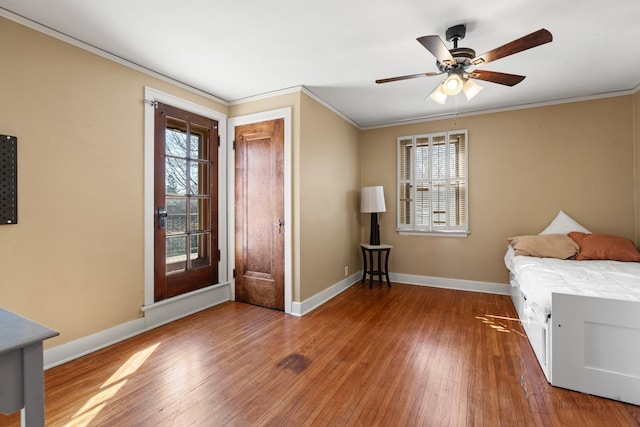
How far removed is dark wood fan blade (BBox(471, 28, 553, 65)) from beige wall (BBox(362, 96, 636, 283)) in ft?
7.79

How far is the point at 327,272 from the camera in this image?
3.98 m

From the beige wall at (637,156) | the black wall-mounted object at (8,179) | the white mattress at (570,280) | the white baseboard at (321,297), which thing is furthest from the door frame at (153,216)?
the beige wall at (637,156)

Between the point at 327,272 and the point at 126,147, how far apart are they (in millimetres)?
2623

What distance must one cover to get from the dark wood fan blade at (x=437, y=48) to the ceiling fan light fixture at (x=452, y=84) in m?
0.11

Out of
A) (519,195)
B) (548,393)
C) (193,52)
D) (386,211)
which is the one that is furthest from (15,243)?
(519,195)

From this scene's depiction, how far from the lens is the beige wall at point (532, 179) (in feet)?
11.9

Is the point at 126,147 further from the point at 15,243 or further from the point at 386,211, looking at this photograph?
the point at 386,211

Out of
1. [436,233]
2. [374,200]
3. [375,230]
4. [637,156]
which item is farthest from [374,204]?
[637,156]

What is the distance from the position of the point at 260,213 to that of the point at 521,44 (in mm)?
2871

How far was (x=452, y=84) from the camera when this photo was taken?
2.34 m

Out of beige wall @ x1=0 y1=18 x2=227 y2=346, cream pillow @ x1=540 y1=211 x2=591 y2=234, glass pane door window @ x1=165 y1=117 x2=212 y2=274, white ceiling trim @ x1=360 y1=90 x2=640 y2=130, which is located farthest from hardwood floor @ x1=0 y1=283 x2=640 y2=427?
white ceiling trim @ x1=360 y1=90 x2=640 y2=130

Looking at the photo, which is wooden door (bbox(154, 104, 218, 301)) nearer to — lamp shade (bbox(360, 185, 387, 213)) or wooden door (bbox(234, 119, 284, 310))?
wooden door (bbox(234, 119, 284, 310))

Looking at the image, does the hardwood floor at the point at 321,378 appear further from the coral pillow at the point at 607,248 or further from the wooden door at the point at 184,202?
the coral pillow at the point at 607,248

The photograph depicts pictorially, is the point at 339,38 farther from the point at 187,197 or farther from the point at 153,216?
the point at 153,216
